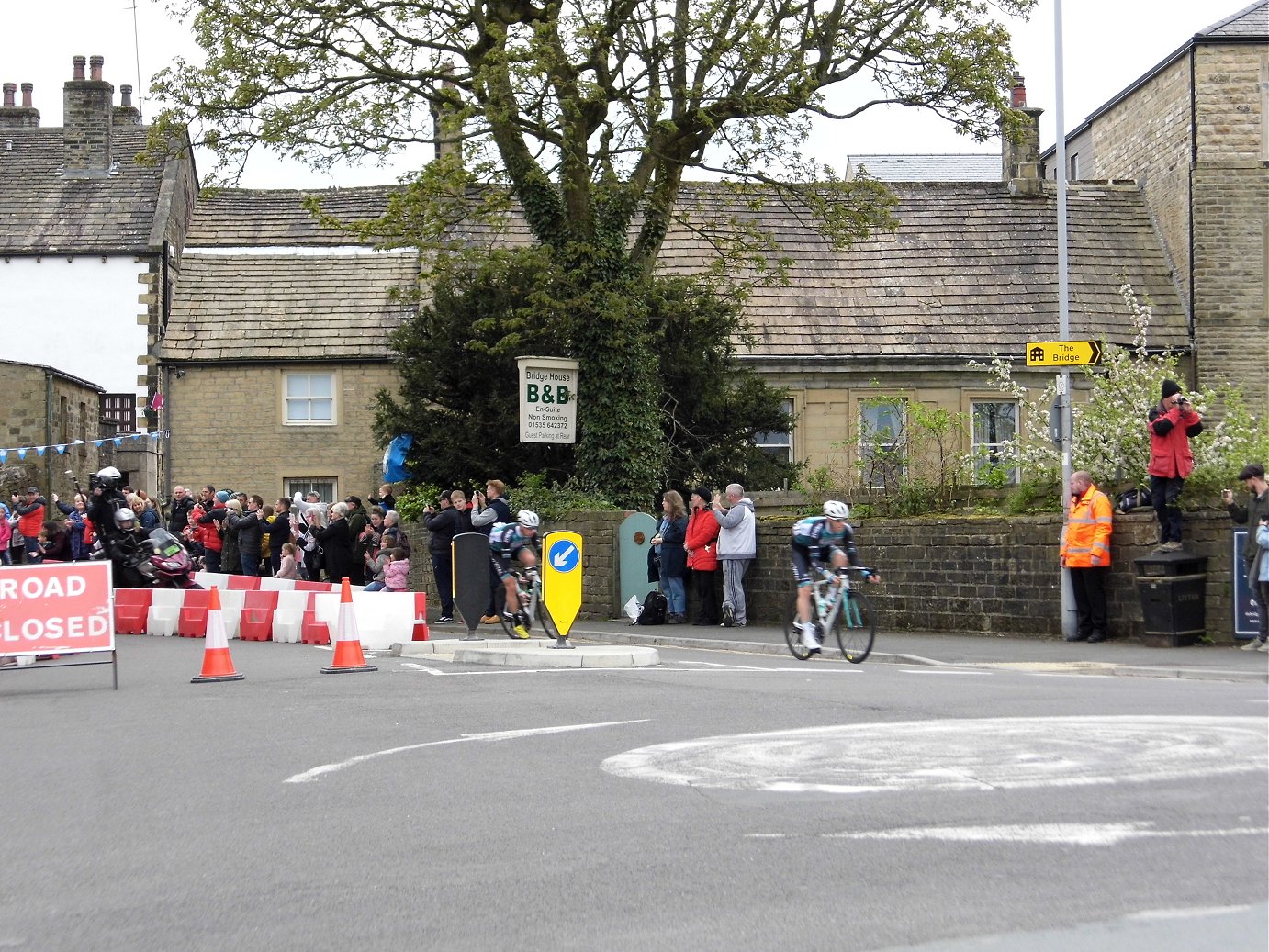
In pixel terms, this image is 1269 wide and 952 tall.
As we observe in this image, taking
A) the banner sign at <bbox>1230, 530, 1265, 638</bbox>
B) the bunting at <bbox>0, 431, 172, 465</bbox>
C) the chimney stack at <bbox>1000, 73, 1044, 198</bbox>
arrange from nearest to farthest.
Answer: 1. the banner sign at <bbox>1230, 530, 1265, 638</bbox>
2. the bunting at <bbox>0, 431, 172, 465</bbox>
3. the chimney stack at <bbox>1000, 73, 1044, 198</bbox>

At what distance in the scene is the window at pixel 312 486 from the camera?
38.9 m

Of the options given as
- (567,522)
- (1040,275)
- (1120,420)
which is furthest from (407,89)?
(1040,275)

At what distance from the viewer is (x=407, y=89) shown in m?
24.6

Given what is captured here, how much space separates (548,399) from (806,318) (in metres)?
13.2

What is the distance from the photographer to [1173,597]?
54.4ft

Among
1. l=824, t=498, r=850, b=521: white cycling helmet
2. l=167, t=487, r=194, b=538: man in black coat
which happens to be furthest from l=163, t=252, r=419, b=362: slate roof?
l=824, t=498, r=850, b=521: white cycling helmet

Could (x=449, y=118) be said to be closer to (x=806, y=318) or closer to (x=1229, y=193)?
(x=806, y=318)

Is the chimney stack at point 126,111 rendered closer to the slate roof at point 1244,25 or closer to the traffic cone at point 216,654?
the slate roof at point 1244,25

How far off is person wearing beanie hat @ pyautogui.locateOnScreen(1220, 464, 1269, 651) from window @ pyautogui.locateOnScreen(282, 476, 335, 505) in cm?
2644

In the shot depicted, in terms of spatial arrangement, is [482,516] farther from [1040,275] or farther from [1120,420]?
[1040,275]

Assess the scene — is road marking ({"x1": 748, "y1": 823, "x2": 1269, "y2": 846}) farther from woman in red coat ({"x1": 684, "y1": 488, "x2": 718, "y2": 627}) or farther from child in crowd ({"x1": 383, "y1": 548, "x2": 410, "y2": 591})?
child in crowd ({"x1": 383, "y1": 548, "x2": 410, "y2": 591})

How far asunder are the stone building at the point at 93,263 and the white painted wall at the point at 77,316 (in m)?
0.02

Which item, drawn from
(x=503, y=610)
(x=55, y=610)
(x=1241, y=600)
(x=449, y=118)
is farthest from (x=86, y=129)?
(x=1241, y=600)

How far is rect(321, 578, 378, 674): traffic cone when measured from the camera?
601 inches
